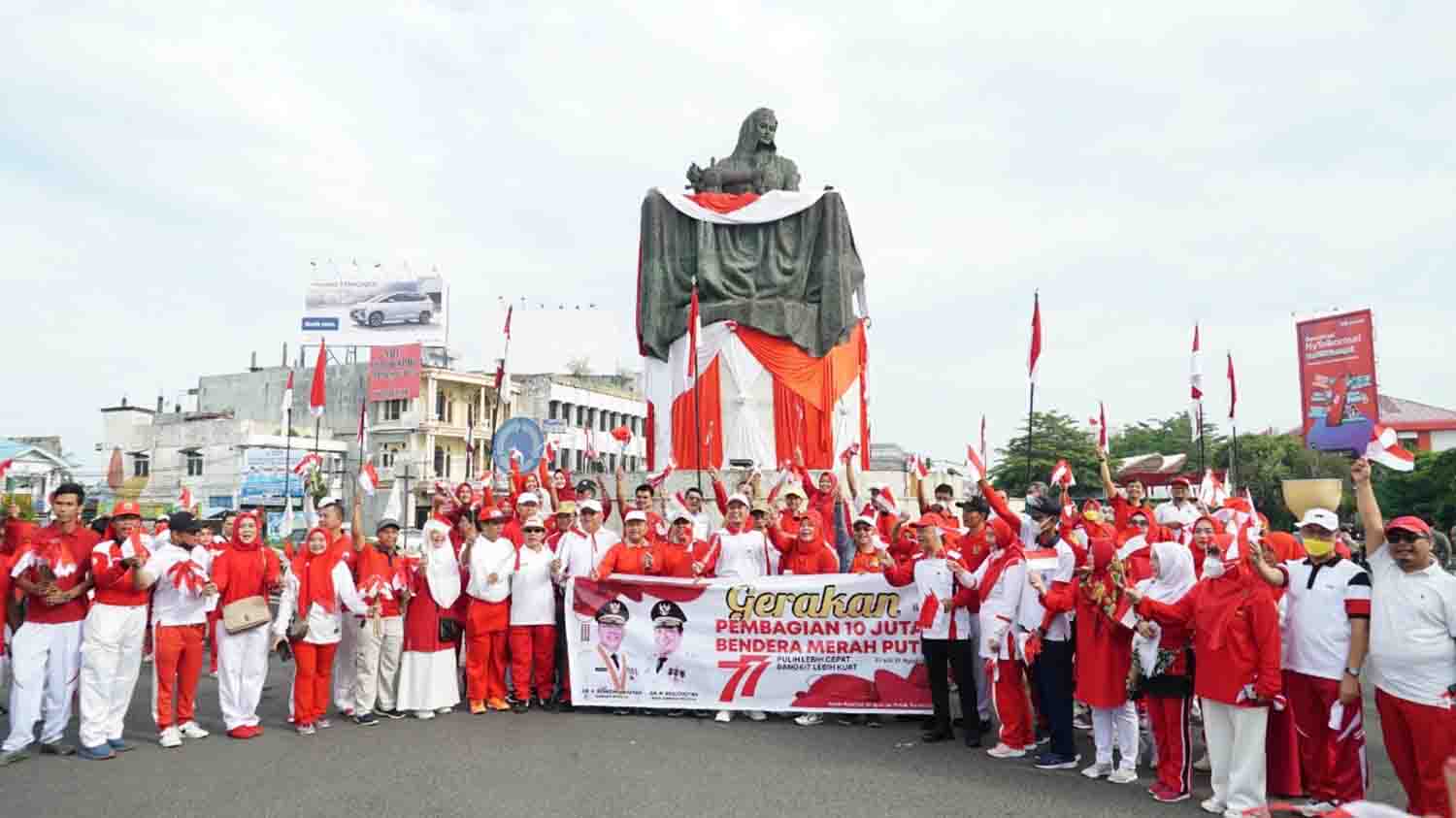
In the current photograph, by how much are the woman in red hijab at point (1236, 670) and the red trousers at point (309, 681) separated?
6570 mm

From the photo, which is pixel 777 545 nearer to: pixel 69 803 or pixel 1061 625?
pixel 1061 625

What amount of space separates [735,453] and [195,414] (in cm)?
4204

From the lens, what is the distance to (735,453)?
18156 mm

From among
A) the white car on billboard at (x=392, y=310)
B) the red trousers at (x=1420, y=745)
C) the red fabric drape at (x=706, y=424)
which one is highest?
the white car on billboard at (x=392, y=310)

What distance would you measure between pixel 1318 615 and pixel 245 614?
25.0 feet

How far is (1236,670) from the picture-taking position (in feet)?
20.0

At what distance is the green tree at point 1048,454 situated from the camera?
46406 millimetres

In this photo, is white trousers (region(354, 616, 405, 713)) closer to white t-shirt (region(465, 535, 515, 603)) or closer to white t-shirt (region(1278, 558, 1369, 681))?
white t-shirt (region(465, 535, 515, 603))

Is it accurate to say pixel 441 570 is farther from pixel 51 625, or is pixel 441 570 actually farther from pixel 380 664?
pixel 51 625

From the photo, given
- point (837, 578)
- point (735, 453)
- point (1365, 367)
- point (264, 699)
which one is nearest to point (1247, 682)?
point (837, 578)

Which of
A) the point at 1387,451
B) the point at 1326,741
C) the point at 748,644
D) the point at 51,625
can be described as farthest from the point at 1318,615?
the point at 51,625

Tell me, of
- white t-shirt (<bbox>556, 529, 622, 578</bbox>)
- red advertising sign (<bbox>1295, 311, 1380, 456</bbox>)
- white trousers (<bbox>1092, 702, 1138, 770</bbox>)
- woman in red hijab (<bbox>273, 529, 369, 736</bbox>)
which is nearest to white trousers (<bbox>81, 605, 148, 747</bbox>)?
woman in red hijab (<bbox>273, 529, 369, 736</bbox>)

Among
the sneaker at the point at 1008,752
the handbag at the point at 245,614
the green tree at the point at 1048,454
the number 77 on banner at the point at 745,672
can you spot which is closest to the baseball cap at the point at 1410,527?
the sneaker at the point at 1008,752

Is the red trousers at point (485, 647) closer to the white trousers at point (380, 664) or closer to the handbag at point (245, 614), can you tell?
the white trousers at point (380, 664)
